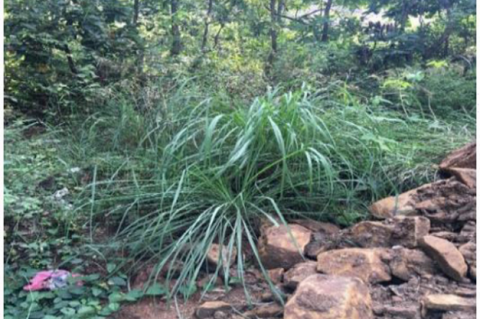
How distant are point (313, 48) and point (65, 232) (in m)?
3.46

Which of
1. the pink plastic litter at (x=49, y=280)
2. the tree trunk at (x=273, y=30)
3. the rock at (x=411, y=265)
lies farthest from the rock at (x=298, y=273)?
the tree trunk at (x=273, y=30)

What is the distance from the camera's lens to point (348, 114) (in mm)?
2604

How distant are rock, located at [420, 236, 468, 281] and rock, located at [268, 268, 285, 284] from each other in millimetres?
451

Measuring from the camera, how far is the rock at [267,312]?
153 cm

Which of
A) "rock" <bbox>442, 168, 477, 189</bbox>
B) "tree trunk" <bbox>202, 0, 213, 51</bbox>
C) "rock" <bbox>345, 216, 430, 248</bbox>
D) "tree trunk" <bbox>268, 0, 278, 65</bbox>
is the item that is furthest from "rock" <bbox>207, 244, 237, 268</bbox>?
"tree trunk" <bbox>202, 0, 213, 51</bbox>

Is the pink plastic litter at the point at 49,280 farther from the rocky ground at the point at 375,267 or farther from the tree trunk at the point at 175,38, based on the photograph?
the tree trunk at the point at 175,38

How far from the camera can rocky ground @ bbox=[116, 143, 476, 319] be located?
1.39 meters

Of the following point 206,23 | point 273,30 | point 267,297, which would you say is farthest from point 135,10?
point 267,297

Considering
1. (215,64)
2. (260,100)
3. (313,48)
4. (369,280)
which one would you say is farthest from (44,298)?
(313,48)

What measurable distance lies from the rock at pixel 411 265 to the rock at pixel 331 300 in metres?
0.18

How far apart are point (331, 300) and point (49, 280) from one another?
972 mm

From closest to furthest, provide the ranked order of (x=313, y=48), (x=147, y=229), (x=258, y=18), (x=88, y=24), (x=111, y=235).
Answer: (x=147, y=229)
(x=111, y=235)
(x=88, y=24)
(x=313, y=48)
(x=258, y=18)

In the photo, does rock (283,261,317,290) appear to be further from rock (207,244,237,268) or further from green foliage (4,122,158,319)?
green foliage (4,122,158,319)

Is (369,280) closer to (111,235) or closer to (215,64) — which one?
(111,235)
